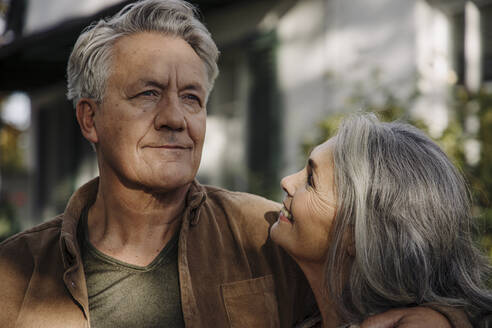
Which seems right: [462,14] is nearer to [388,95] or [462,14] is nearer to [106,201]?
[388,95]

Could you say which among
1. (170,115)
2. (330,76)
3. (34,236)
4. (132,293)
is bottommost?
(132,293)

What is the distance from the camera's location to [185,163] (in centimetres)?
277

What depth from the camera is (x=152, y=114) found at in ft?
9.07

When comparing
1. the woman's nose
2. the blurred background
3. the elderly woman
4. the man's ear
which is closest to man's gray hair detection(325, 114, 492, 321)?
the elderly woman

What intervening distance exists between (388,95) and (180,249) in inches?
136

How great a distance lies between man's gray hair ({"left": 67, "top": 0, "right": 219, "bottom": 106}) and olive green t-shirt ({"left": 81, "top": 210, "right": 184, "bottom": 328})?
2.45ft

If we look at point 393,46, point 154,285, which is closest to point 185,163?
point 154,285

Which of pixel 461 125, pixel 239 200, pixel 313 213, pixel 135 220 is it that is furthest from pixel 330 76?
pixel 313 213

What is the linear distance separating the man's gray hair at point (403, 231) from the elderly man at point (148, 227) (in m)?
0.53

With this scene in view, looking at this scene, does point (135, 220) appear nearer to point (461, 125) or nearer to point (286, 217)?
point (286, 217)

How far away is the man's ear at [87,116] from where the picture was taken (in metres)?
2.94

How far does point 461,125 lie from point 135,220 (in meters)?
3.42

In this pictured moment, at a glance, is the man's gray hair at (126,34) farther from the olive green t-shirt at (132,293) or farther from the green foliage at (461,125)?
the green foliage at (461,125)

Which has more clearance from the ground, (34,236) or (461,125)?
(461,125)
